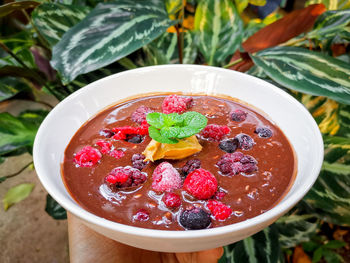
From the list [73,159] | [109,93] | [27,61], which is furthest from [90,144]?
[27,61]

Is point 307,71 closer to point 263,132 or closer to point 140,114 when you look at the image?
point 263,132

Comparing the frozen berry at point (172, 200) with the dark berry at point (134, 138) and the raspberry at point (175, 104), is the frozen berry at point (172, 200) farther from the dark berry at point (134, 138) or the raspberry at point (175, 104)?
the raspberry at point (175, 104)

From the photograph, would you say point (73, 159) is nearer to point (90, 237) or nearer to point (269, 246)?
point (90, 237)

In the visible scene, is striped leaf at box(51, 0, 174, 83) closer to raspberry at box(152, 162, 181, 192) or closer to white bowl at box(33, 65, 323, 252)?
white bowl at box(33, 65, 323, 252)

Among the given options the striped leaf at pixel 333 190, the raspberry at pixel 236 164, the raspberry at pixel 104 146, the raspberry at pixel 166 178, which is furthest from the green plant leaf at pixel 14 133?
the striped leaf at pixel 333 190

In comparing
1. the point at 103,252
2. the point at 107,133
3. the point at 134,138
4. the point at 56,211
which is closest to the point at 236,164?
the point at 134,138
